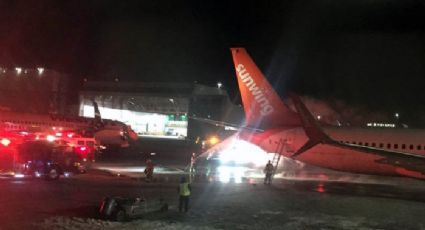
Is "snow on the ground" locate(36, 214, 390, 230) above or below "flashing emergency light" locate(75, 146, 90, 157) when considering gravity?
below

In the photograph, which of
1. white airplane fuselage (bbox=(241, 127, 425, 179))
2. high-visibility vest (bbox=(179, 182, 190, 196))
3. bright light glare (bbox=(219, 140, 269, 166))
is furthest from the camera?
bright light glare (bbox=(219, 140, 269, 166))

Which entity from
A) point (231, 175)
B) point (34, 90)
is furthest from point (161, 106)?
point (231, 175)

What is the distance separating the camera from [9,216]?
14.8 metres

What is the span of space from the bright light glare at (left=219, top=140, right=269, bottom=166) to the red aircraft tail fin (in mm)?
9417

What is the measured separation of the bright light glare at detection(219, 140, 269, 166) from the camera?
41575 mm

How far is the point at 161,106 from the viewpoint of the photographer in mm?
119750

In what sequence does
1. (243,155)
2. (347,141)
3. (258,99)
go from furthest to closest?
(243,155) → (258,99) → (347,141)

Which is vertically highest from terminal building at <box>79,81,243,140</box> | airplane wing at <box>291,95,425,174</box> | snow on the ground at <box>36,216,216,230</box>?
terminal building at <box>79,81,243,140</box>

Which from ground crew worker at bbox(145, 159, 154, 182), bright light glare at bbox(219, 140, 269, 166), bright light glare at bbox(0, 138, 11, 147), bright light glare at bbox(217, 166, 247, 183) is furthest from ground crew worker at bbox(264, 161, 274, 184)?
bright light glare at bbox(219, 140, 269, 166)

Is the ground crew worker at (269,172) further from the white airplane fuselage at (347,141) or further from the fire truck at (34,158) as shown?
the fire truck at (34,158)

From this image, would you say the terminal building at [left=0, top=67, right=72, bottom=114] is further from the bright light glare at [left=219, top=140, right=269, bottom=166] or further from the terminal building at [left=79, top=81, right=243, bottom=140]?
the bright light glare at [left=219, top=140, right=269, bottom=166]

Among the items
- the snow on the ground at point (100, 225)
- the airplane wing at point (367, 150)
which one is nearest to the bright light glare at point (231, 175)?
the airplane wing at point (367, 150)

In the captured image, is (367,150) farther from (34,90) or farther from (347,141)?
(34,90)

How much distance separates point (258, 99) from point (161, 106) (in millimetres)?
89794
